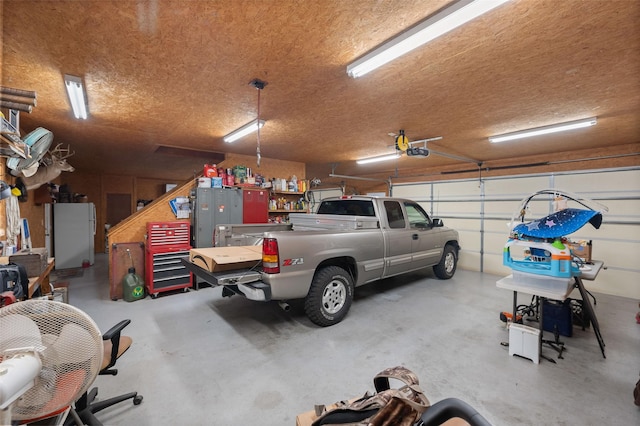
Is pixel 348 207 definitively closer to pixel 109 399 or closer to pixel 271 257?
pixel 271 257

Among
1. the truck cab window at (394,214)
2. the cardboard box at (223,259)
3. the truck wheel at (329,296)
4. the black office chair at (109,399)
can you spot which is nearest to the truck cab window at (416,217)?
the truck cab window at (394,214)

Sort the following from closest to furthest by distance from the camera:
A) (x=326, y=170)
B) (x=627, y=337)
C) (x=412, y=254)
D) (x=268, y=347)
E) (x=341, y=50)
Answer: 1. (x=341, y=50)
2. (x=268, y=347)
3. (x=627, y=337)
4. (x=412, y=254)
5. (x=326, y=170)

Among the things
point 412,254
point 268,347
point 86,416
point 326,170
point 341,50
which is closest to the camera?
point 86,416

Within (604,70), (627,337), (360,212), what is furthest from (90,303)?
(627,337)

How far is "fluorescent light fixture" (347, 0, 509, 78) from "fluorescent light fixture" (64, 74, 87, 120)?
2890mm

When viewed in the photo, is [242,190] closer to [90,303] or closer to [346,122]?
[346,122]

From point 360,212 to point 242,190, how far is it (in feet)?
9.35

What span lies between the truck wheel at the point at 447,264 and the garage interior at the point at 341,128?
28 cm

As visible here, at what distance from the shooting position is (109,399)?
198 cm

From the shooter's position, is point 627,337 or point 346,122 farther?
point 346,122

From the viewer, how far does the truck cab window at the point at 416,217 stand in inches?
197

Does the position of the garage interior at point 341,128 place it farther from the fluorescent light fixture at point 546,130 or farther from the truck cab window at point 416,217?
the truck cab window at point 416,217

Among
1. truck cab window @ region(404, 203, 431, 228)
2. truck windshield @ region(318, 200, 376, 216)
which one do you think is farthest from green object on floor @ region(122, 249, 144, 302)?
truck cab window @ region(404, 203, 431, 228)

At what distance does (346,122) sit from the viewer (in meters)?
4.22
